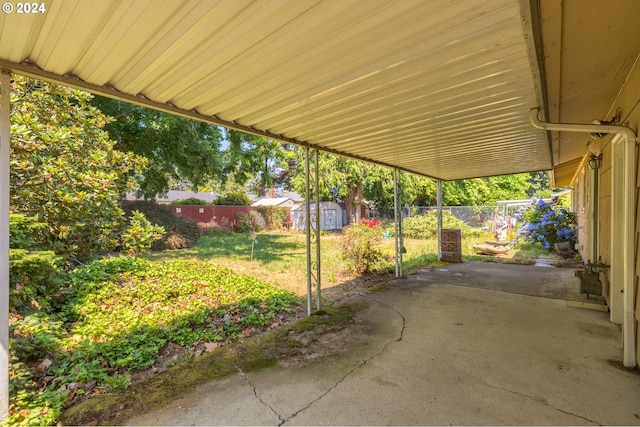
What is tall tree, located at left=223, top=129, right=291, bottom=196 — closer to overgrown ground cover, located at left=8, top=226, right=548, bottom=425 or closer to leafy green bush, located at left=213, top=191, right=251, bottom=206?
overgrown ground cover, located at left=8, top=226, right=548, bottom=425

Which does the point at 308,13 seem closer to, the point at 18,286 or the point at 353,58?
the point at 353,58

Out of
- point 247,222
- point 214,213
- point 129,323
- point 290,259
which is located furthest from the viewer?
point 247,222

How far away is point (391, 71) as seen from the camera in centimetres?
205

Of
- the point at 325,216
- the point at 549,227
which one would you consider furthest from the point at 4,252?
the point at 325,216

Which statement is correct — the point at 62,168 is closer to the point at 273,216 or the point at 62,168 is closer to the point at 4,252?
the point at 4,252

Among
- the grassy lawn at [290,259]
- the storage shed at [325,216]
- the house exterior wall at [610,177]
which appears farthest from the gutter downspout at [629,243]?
the storage shed at [325,216]

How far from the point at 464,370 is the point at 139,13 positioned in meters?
3.39

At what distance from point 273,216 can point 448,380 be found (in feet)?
50.5

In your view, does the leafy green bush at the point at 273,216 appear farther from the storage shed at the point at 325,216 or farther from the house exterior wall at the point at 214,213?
the house exterior wall at the point at 214,213

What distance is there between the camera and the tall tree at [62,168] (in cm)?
283

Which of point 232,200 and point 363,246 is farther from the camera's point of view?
point 232,200

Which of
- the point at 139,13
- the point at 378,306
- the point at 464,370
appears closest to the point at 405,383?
the point at 464,370

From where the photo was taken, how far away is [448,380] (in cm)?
229

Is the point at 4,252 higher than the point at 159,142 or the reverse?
the reverse
